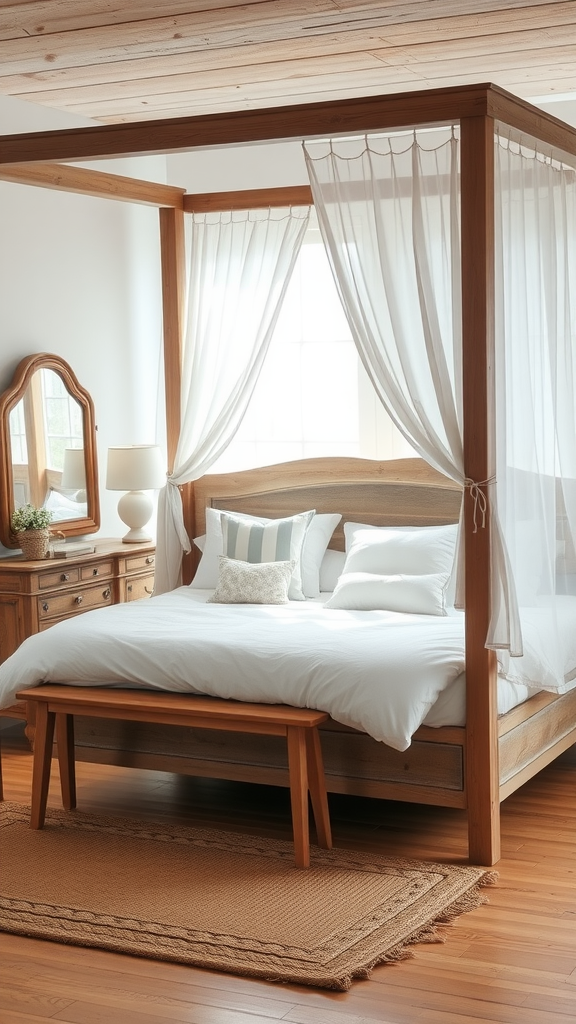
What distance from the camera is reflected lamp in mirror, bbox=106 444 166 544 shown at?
6.18m

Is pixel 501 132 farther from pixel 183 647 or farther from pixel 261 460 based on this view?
pixel 261 460

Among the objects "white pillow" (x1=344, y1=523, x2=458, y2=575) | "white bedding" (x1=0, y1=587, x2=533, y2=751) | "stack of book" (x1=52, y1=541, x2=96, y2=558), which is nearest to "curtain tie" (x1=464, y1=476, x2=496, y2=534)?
"white bedding" (x1=0, y1=587, x2=533, y2=751)

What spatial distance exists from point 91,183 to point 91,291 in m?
1.11

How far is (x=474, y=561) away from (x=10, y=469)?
2.60m

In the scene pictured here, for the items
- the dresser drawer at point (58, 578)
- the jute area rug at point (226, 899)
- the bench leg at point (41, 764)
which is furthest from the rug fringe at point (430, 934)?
the dresser drawer at point (58, 578)

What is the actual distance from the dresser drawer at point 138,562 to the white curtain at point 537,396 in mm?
2285

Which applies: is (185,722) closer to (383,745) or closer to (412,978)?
(383,745)

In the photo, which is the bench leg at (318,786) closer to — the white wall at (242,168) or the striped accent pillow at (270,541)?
the striped accent pillow at (270,541)

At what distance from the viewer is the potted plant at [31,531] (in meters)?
5.65

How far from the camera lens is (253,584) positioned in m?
5.50

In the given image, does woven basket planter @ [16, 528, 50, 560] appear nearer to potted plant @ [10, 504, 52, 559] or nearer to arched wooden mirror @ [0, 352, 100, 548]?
potted plant @ [10, 504, 52, 559]

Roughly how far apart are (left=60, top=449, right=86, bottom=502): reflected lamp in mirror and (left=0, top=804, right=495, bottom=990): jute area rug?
2178 millimetres

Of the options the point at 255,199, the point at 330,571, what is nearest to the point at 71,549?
the point at 330,571

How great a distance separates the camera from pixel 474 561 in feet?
13.1
